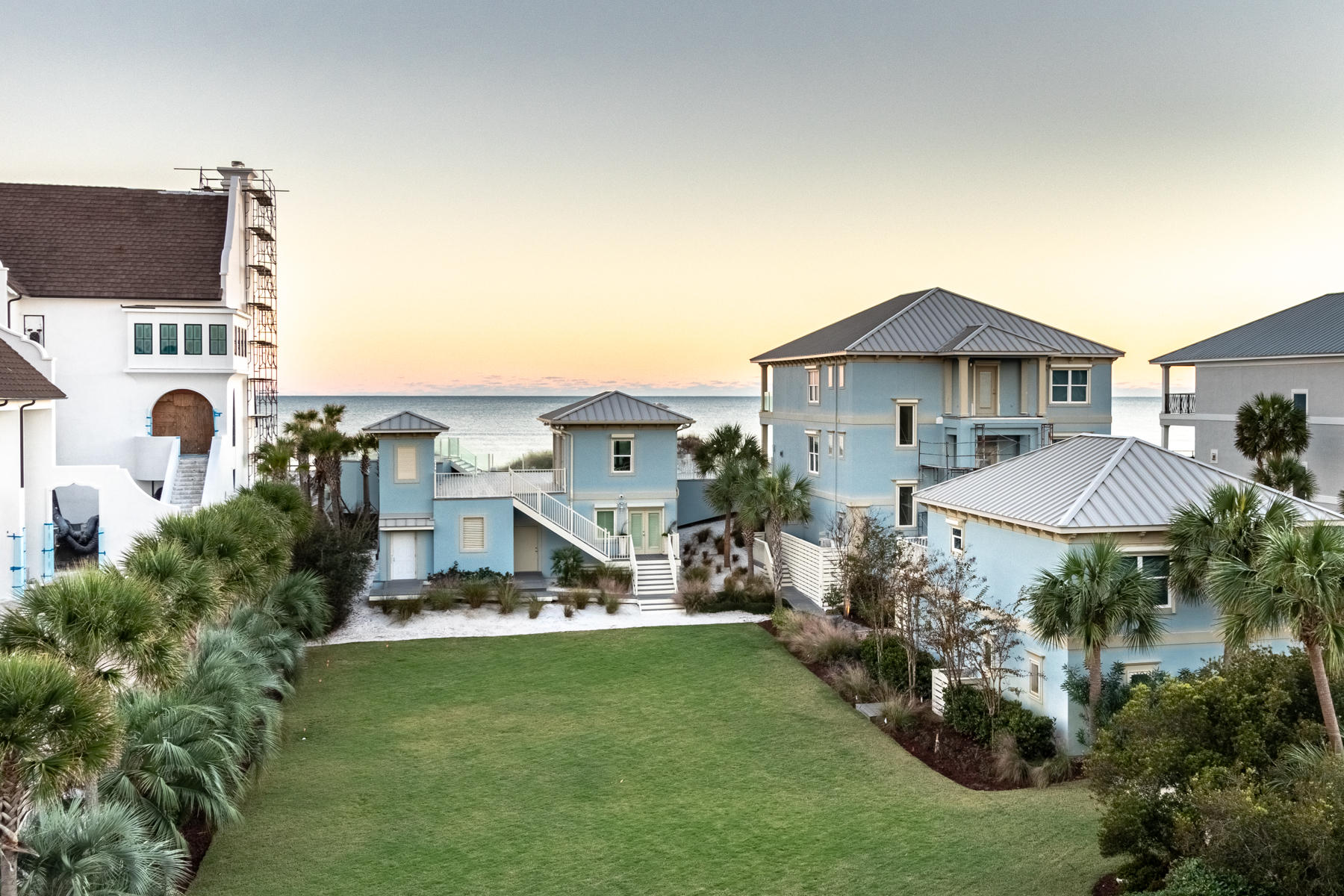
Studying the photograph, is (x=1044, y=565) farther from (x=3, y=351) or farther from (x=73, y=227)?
(x=73, y=227)

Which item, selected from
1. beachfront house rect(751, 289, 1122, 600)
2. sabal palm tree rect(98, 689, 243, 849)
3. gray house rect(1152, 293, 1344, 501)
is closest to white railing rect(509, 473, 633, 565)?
beachfront house rect(751, 289, 1122, 600)

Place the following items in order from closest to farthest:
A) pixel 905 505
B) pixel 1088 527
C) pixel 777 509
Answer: pixel 1088 527 < pixel 777 509 < pixel 905 505

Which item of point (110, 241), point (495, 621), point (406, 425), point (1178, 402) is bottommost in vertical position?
point (495, 621)

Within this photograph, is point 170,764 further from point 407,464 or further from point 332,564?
point 407,464

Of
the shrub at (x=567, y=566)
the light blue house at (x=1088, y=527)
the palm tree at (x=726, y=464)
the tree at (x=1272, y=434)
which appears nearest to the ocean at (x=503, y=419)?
the palm tree at (x=726, y=464)

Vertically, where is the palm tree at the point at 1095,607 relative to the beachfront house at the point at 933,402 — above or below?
below

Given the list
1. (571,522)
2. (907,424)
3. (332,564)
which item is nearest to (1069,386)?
(907,424)

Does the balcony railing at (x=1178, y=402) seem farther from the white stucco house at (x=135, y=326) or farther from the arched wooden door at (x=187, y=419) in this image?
the arched wooden door at (x=187, y=419)

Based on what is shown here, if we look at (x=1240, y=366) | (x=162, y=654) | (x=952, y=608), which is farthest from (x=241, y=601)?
(x=1240, y=366)
